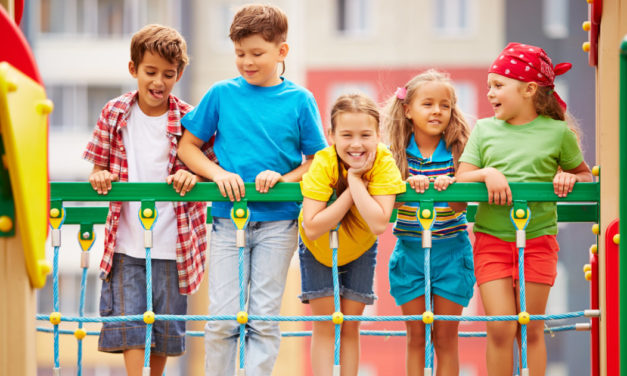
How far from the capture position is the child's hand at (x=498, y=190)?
→ 2.51 metres

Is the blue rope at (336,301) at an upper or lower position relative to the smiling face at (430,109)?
lower

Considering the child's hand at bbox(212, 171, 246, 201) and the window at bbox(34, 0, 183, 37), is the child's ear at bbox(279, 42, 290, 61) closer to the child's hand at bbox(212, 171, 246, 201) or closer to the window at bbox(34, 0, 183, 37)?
the child's hand at bbox(212, 171, 246, 201)

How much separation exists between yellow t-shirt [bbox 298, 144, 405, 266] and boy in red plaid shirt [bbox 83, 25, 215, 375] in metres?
0.43

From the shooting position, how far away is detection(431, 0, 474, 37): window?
14.8 metres

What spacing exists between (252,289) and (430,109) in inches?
31.6

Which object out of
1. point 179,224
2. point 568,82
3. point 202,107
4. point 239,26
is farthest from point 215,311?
point 568,82

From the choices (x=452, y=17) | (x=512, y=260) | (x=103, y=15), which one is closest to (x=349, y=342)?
(x=512, y=260)

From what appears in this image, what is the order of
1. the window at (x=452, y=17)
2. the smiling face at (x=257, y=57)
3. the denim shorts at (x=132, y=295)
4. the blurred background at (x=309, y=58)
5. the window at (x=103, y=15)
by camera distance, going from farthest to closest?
the window at (x=103, y=15), the window at (x=452, y=17), the blurred background at (x=309, y=58), the denim shorts at (x=132, y=295), the smiling face at (x=257, y=57)

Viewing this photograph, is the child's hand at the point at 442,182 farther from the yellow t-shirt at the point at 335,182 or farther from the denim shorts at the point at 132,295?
the denim shorts at the point at 132,295

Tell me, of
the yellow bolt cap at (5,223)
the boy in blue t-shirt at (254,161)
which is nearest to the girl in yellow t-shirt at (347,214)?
the boy in blue t-shirt at (254,161)

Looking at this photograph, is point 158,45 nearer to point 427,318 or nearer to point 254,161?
point 254,161

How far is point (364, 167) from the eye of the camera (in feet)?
8.20

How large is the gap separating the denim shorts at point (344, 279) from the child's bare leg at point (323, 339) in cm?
3

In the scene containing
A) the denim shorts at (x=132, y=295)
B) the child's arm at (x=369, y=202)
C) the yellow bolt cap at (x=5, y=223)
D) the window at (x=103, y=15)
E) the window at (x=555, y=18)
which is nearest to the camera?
the yellow bolt cap at (x=5, y=223)
